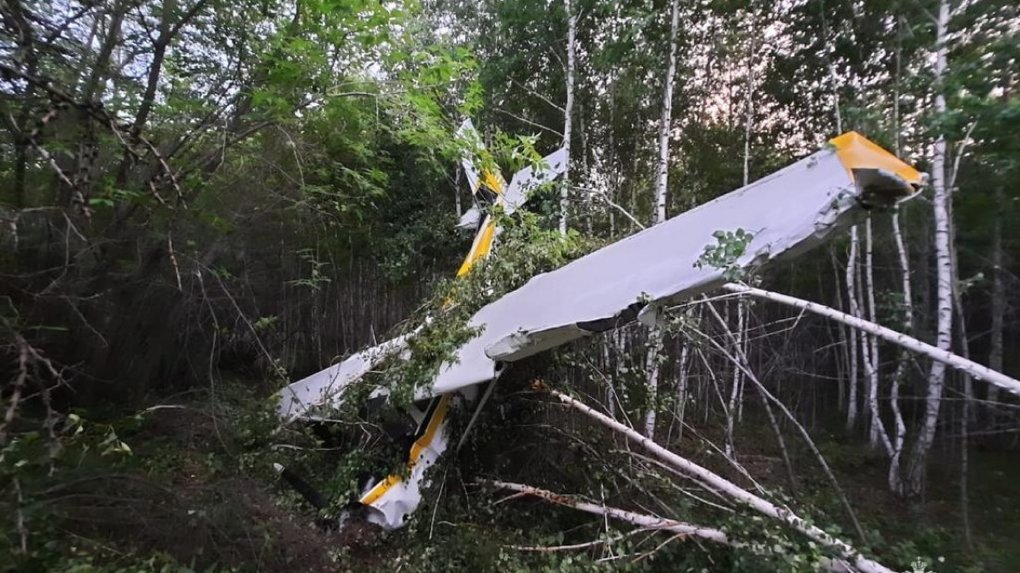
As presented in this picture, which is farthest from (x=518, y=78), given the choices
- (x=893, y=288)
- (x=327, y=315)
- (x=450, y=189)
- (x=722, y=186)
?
(x=893, y=288)

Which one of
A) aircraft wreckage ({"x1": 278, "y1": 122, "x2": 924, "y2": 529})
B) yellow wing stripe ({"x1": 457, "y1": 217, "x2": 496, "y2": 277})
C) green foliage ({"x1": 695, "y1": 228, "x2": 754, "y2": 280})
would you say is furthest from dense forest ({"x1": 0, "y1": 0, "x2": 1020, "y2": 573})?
yellow wing stripe ({"x1": 457, "y1": 217, "x2": 496, "y2": 277})

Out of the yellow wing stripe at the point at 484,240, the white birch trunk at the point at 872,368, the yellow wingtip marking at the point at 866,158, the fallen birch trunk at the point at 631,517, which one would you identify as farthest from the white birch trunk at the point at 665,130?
the yellow wingtip marking at the point at 866,158

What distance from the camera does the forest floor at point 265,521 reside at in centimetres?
361

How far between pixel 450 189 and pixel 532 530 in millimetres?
7324

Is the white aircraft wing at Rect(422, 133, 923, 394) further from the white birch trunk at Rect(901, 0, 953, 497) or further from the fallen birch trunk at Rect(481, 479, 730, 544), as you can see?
the white birch trunk at Rect(901, 0, 953, 497)

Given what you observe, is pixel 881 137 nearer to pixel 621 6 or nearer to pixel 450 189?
pixel 621 6

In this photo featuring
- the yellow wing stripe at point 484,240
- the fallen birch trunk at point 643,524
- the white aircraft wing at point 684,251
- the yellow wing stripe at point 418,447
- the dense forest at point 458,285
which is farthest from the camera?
the yellow wing stripe at point 484,240

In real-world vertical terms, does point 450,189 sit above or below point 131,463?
above

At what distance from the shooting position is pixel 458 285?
519 centimetres

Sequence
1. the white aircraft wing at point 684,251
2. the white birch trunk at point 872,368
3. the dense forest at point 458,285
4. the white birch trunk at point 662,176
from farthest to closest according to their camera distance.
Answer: the white birch trunk at point 872,368 → the white birch trunk at point 662,176 → the dense forest at point 458,285 → the white aircraft wing at point 684,251

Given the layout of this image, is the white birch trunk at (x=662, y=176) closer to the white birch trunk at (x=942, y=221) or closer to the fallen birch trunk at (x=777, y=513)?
the fallen birch trunk at (x=777, y=513)

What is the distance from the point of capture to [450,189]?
10.7 m

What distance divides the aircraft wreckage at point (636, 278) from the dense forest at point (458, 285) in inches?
6.4

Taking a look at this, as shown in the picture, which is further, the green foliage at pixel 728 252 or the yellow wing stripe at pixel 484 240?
the yellow wing stripe at pixel 484 240
